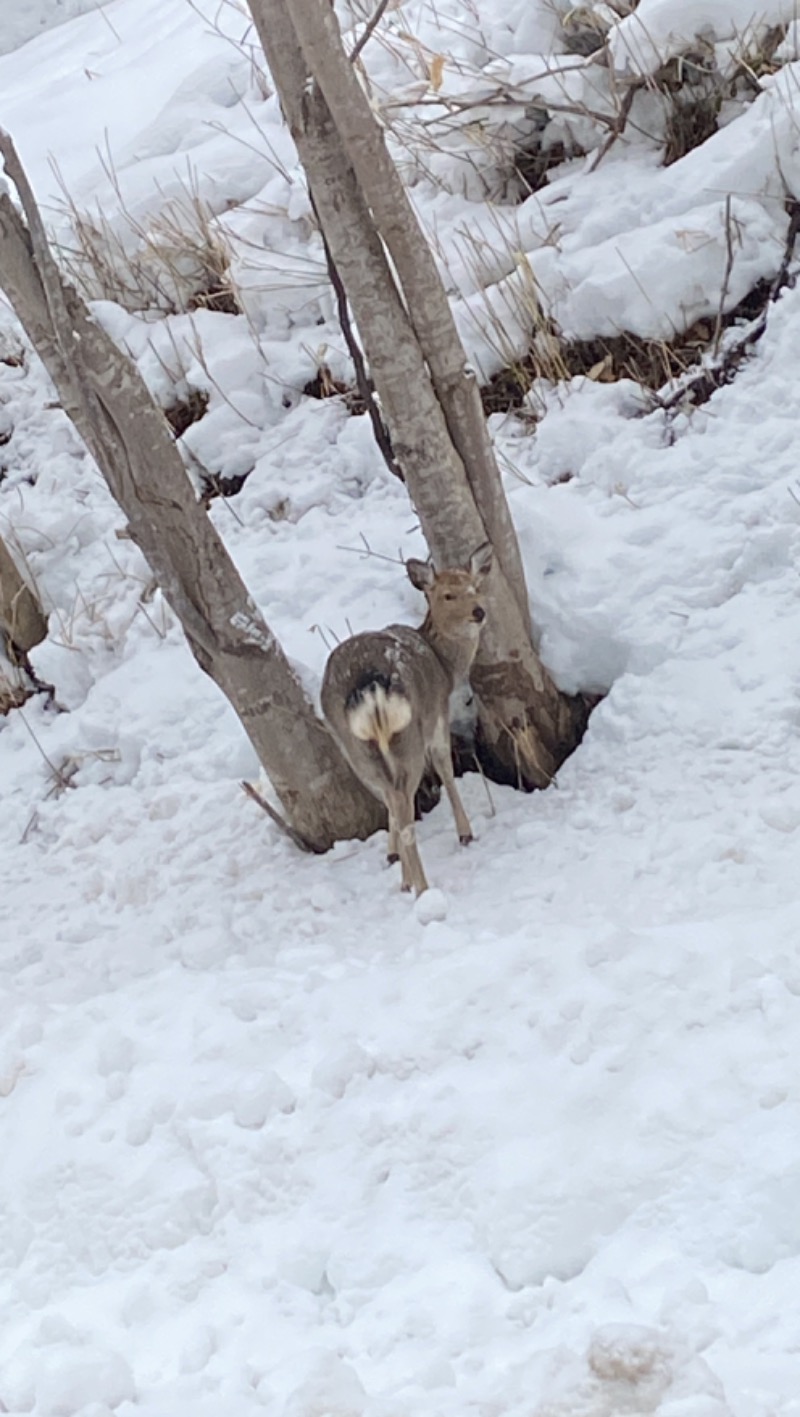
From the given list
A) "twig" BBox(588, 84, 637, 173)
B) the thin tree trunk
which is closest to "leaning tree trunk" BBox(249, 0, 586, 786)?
the thin tree trunk

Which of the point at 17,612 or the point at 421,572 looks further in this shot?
the point at 17,612

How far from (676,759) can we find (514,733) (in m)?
0.61

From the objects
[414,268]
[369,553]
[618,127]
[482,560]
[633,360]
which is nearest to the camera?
[414,268]

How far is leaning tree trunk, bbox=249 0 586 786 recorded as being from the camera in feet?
12.3

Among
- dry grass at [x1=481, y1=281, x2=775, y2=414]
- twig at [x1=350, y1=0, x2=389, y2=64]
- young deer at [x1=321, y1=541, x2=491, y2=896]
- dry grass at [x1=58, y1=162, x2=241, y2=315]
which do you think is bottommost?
young deer at [x1=321, y1=541, x2=491, y2=896]

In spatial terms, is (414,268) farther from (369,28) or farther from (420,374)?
(369,28)

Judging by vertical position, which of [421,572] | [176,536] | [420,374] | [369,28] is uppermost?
[369,28]

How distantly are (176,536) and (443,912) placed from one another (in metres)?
1.36

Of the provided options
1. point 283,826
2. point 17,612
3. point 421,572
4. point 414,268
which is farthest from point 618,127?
point 283,826

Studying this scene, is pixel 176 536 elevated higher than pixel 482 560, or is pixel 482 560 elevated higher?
pixel 176 536

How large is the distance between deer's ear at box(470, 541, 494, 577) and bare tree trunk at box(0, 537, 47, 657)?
2502 millimetres

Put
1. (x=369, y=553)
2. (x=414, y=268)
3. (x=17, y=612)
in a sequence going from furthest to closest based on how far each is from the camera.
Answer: (x=17, y=612) < (x=369, y=553) < (x=414, y=268)

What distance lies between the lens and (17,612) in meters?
5.93

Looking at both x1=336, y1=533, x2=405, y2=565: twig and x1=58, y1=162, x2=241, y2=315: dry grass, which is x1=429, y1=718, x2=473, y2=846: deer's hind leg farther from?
x1=58, y1=162, x2=241, y2=315: dry grass
